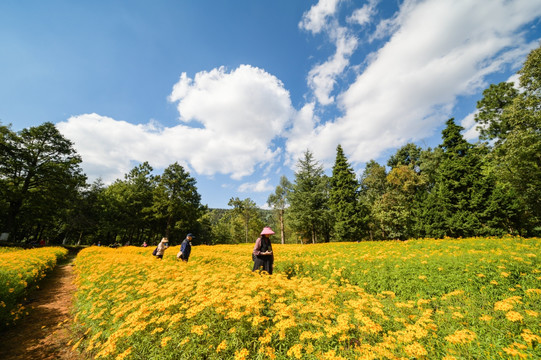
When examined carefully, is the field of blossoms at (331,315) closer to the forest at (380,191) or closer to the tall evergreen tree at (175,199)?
the forest at (380,191)

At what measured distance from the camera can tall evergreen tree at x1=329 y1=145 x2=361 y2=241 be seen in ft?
86.2

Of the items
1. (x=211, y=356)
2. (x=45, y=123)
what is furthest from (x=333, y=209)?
(x=45, y=123)

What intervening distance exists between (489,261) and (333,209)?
22.8 metres

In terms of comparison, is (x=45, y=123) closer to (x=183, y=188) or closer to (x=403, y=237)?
(x=183, y=188)

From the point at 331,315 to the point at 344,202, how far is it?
83.8 ft

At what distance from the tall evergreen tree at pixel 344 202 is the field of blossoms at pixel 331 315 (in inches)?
782

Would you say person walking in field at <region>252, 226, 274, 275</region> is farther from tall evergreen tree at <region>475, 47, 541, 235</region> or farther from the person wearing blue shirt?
tall evergreen tree at <region>475, 47, 541, 235</region>

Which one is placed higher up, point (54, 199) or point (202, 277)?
point (54, 199)

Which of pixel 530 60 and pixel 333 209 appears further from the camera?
pixel 333 209

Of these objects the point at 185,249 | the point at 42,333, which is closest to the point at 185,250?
the point at 185,249

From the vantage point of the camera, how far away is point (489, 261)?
589cm

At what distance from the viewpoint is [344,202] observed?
89.8 ft

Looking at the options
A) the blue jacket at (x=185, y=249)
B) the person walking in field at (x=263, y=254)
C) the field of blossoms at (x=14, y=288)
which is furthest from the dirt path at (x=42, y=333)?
the person walking in field at (x=263, y=254)

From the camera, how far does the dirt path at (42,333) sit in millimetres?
4352
